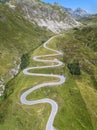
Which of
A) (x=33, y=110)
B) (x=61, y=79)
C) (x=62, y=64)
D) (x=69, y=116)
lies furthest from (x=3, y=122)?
(x=62, y=64)

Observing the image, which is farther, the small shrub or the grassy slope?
the small shrub

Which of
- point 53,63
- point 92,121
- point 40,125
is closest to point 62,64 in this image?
point 53,63

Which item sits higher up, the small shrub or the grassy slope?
the small shrub

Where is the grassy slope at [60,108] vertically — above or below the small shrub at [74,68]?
below

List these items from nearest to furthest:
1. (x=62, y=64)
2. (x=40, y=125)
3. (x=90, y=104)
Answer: (x=40, y=125), (x=90, y=104), (x=62, y=64)

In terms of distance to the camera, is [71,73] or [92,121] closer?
[92,121]

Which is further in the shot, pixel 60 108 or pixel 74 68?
pixel 74 68

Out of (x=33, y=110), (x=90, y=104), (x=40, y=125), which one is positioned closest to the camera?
(x=40, y=125)

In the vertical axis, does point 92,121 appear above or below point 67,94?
below

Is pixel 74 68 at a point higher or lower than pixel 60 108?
higher

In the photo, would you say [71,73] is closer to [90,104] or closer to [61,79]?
[61,79]

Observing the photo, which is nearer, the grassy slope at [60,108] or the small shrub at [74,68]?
the grassy slope at [60,108]
